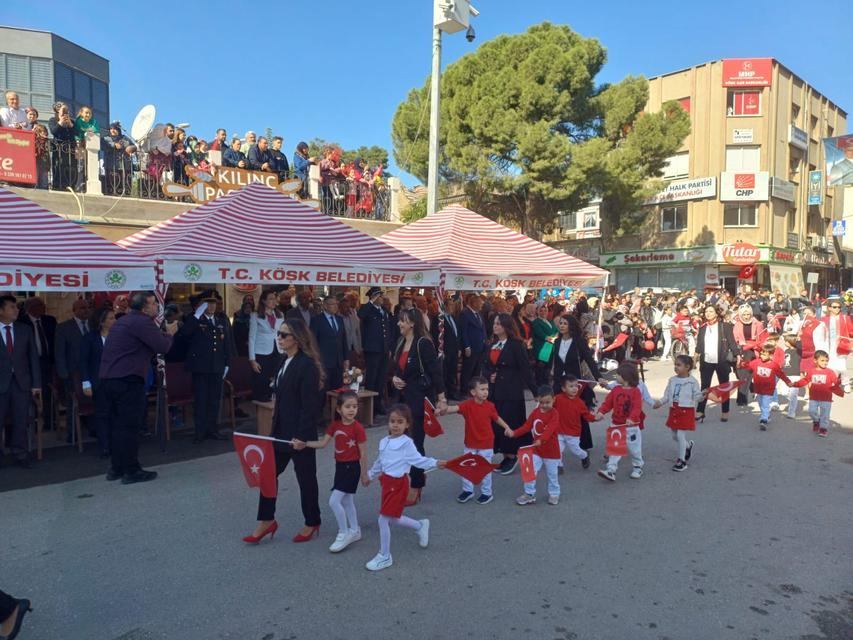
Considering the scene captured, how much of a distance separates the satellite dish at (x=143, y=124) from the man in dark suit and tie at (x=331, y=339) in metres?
7.81

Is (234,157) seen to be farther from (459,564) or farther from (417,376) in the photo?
(459,564)

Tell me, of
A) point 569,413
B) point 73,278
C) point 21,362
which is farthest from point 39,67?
point 569,413

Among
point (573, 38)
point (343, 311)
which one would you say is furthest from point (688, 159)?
point (343, 311)

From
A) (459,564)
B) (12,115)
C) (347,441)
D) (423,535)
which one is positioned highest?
(12,115)

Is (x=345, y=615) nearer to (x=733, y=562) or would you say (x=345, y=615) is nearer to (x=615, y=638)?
(x=615, y=638)

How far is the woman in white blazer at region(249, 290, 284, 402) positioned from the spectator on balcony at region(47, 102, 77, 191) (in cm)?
618

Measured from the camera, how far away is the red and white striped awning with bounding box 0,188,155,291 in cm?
621

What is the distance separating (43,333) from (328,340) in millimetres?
3579

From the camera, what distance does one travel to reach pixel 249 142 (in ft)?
45.7

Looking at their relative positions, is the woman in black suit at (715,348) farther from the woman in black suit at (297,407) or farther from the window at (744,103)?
the window at (744,103)

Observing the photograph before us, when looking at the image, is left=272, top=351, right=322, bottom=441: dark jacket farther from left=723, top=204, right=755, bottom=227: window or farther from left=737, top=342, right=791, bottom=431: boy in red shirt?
left=723, top=204, right=755, bottom=227: window

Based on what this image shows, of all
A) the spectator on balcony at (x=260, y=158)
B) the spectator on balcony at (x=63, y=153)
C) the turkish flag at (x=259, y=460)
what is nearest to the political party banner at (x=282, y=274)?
the turkish flag at (x=259, y=460)

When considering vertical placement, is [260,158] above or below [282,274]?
above

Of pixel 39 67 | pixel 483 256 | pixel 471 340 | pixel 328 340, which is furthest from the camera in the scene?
pixel 39 67
